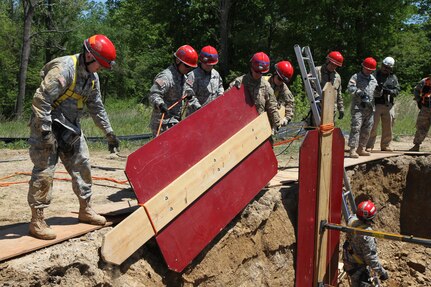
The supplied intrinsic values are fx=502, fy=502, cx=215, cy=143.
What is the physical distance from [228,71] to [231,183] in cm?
2111

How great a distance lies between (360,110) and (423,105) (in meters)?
2.00

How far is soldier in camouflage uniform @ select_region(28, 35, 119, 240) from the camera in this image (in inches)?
169

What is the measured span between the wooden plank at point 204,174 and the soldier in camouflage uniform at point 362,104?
9.52 ft

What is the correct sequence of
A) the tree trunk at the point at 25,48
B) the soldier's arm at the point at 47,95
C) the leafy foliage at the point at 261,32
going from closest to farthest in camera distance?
the soldier's arm at the point at 47,95 < the tree trunk at the point at 25,48 < the leafy foliage at the point at 261,32

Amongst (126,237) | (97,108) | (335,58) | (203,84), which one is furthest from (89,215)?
(335,58)

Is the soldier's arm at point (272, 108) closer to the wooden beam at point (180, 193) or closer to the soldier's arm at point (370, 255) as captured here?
the wooden beam at point (180, 193)

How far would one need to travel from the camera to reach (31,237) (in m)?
4.45

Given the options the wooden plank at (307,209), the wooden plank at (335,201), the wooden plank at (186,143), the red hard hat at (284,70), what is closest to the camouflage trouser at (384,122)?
the wooden plank at (335,201)

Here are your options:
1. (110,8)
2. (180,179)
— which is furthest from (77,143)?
(110,8)

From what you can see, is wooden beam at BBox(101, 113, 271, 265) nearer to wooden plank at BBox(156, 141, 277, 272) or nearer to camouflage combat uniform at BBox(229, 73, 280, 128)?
wooden plank at BBox(156, 141, 277, 272)

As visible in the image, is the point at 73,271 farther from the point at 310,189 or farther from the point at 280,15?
the point at 280,15

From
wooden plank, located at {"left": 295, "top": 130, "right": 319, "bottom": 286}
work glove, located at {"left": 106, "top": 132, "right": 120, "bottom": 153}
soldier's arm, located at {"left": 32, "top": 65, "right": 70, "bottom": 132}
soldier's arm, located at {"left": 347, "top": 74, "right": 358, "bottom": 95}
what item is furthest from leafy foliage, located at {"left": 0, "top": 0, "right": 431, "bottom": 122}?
soldier's arm, located at {"left": 32, "top": 65, "right": 70, "bottom": 132}

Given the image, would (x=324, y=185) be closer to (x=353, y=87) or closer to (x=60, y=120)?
(x=353, y=87)

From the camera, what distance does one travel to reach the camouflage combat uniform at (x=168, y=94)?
20.3 ft
